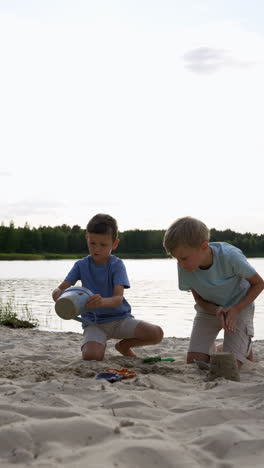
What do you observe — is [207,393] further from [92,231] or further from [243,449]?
[92,231]

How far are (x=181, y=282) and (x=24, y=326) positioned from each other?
12.5 feet

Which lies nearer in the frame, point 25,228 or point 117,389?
point 117,389

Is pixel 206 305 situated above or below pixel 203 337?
above

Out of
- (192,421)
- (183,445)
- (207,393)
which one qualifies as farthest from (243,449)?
(207,393)

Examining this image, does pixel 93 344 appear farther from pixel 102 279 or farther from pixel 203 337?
pixel 203 337

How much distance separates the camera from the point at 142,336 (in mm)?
3863

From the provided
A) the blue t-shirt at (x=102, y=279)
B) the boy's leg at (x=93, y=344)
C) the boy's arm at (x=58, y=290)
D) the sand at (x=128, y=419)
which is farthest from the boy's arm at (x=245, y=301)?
the boy's arm at (x=58, y=290)

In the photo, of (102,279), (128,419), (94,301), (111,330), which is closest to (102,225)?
(102,279)

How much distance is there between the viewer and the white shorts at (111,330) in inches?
150

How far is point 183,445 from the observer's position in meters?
1.79

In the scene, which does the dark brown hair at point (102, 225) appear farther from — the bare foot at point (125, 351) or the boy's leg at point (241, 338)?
the boy's leg at point (241, 338)

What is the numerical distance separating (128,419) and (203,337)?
1.86 metres

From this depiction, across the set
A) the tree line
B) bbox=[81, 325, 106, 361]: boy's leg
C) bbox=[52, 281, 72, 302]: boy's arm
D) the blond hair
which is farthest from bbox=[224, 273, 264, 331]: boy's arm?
the tree line

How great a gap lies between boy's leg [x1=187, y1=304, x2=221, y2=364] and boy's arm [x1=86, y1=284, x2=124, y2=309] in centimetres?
70
